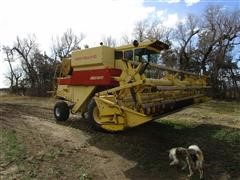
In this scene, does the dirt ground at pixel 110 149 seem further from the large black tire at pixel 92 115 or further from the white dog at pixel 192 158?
the large black tire at pixel 92 115

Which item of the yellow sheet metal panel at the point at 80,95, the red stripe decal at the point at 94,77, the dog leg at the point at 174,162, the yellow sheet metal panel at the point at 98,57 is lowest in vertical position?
the dog leg at the point at 174,162

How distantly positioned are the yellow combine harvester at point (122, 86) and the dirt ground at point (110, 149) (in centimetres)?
62

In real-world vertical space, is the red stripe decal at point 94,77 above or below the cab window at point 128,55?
below

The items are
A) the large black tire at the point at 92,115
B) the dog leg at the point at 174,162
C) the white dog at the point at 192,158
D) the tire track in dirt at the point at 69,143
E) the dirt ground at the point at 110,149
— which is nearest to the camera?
the white dog at the point at 192,158

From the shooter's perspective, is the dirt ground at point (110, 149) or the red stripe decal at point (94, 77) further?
the red stripe decal at point (94, 77)

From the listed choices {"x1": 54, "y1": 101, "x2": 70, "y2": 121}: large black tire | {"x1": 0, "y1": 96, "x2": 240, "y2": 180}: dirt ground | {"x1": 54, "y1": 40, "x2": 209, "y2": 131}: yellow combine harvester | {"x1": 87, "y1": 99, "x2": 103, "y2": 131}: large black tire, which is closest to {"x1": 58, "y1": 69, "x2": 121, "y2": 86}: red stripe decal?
{"x1": 54, "y1": 40, "x2": 209, "y2": 131}: yellow combine harvester

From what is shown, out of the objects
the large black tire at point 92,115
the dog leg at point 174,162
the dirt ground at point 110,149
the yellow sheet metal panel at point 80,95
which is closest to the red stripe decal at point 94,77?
the yellow sheet metal panel at point 80,95

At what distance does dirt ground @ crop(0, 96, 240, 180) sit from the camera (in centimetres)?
688

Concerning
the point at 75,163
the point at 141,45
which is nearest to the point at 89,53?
the point at 141,45

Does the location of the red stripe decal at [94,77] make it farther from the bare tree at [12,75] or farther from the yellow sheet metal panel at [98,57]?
the bare tree at [12,75]

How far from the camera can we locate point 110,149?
8500mm

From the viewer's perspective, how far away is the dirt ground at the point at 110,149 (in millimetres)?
6883

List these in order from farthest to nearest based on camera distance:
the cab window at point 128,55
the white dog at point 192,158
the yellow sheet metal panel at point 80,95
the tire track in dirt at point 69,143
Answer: the yellow sheet metal panel at point 80,95
the cab window at point 128,55
the tire track in dirt at point 69,143
the white dog at point 192,158

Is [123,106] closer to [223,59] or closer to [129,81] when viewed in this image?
[129,81]
